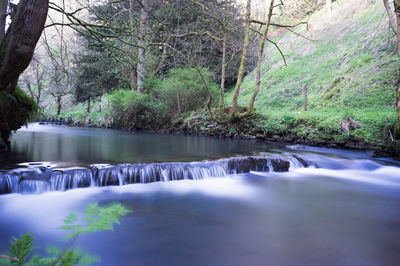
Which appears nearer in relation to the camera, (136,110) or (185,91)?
(185,91)

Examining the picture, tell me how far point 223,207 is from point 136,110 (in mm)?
15017

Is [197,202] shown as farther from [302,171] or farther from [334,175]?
[334,175]

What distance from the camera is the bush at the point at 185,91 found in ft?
58.5

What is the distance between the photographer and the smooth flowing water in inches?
149

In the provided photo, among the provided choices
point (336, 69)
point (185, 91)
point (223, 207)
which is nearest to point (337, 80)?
point (336, 69)

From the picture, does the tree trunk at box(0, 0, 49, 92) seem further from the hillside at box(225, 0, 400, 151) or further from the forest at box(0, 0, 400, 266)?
the hillside at box(225, 0, 400, 151)

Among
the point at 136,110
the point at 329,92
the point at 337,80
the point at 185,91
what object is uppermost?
the point at 337,80

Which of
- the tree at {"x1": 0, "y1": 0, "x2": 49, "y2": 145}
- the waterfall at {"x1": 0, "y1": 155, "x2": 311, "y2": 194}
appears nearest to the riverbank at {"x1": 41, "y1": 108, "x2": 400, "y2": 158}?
the waterfall at {"x1": 0, "y1": 155, "x2": 311, "y2": 194}

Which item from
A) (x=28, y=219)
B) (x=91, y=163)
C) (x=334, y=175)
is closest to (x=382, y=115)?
(x=334, y=175)

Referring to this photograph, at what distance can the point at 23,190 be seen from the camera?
19.1 ft

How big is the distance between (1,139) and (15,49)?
6587 mm

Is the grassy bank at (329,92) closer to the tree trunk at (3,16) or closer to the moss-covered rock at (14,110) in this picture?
the moss-covered rock at (14,110)

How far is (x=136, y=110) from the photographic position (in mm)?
19547

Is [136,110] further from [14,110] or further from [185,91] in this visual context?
[14,110]
